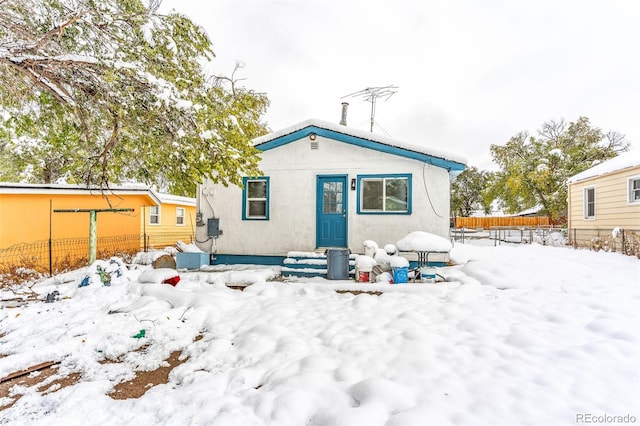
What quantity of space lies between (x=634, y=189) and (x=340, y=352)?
13397mm

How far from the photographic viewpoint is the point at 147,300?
5305 millimetres

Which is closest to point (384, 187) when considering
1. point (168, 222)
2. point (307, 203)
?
point (307, 203)

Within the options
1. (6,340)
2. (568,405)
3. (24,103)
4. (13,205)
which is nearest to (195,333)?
(6,340)

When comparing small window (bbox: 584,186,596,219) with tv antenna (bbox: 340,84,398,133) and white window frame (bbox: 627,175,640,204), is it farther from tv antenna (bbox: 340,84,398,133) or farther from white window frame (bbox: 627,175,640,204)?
tv antenna (bbox: 340,84,398,133)

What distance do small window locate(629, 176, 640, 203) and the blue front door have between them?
420 inches

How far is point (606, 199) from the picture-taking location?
11.7 meters

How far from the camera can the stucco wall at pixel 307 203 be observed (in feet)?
26.3

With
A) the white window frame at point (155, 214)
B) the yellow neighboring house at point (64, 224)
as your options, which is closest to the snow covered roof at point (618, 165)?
the yellow neighboring house at point (64, 224)

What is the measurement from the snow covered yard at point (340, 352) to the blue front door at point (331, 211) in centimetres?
246

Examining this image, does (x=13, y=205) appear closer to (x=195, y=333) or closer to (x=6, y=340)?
(x=6, y=340)

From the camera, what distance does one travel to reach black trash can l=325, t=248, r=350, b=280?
718 cm

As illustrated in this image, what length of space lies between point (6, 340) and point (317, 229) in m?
6.40

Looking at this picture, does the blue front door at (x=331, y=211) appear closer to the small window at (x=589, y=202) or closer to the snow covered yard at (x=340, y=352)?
the snow covered yard at (x=340, y=352)

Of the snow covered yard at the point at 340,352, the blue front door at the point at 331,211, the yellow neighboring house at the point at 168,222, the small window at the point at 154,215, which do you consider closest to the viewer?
the snow covered yard at the point at 340,352
